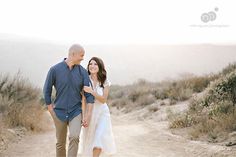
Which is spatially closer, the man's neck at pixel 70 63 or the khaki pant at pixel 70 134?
the khaki pant at pixel 70 134

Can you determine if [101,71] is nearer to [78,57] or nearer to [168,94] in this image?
[78,57]

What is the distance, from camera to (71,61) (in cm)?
811

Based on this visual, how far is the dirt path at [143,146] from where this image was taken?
462 inches

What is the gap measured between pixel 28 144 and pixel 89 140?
5.28 metres

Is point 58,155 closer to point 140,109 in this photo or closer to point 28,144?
point 28,144

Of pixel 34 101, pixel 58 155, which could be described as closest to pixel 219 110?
pixel 34 101

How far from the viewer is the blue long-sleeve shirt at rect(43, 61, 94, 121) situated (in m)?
8.07

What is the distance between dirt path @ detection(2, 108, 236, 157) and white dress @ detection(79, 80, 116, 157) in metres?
2.56

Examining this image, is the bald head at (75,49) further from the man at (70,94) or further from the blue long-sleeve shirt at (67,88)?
the blue long-sleeve shirt at (67,88)

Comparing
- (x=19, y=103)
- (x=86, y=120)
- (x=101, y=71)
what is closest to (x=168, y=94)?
(x=19, y=103)

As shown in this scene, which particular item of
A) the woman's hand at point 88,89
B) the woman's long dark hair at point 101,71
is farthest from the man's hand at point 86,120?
the woman's long dark hair at point 101,71

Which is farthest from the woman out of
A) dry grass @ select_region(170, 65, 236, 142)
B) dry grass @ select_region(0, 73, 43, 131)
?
dry grass @ select_region(0, 73, 43, 131)

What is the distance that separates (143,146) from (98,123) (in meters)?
4.43

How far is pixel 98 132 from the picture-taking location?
8758 millimetres
